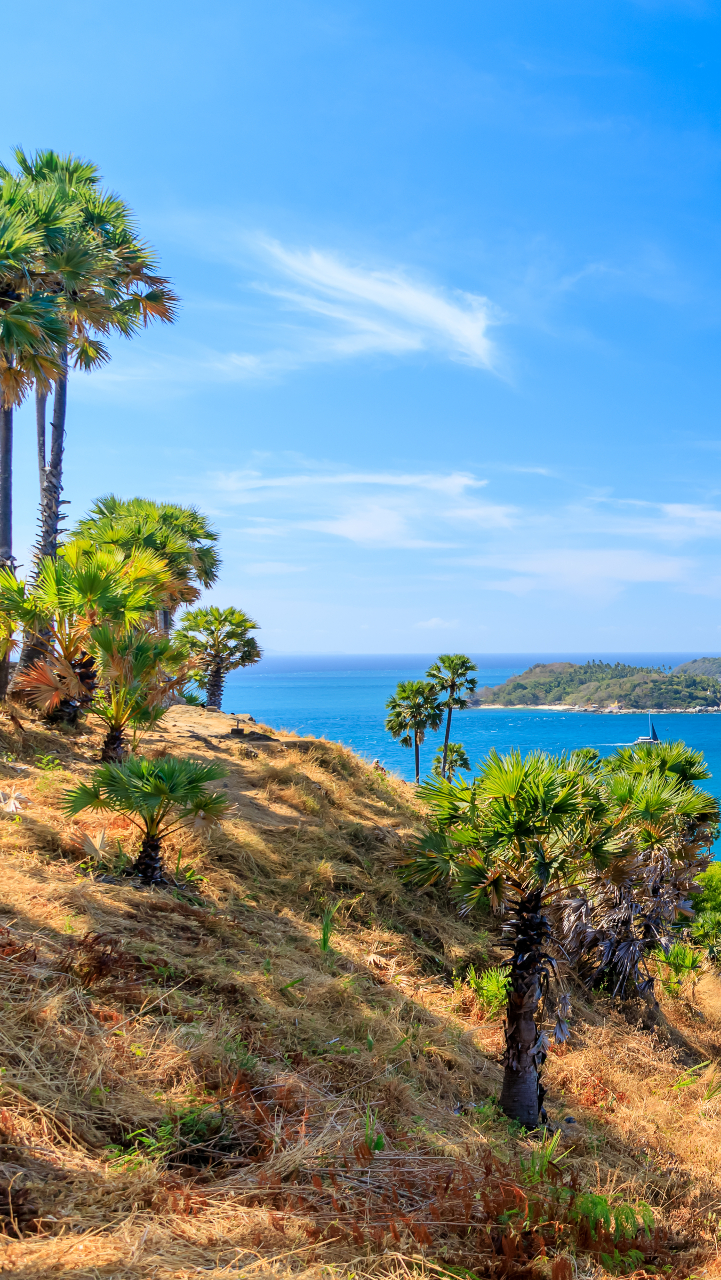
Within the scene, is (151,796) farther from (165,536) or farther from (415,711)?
(415,711)

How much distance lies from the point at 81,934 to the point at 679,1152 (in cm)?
674

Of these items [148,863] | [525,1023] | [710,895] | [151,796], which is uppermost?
[151,796]

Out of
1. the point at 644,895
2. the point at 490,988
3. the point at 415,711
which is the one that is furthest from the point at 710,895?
the point at 490,988

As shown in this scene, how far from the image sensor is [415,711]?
40.3 m

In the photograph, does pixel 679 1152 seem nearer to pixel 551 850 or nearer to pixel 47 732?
pixel 551 850

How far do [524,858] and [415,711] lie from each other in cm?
3288

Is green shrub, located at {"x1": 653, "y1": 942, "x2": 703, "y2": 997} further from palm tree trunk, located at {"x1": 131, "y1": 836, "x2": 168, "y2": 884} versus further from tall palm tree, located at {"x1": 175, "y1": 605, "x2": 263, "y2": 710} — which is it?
tall palm tree, located at {"x1": 175, "y1": 605, "x2": 263, "y2": 710}

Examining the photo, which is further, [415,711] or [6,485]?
[415,711]

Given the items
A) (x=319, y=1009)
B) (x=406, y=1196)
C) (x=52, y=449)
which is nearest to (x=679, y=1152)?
(x=319, y=1009)

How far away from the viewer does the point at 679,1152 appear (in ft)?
23.3

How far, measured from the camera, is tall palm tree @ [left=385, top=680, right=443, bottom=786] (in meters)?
40.4

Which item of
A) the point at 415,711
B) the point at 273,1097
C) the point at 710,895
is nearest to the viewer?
the point at 273,1097

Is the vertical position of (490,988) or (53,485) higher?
(53,485)

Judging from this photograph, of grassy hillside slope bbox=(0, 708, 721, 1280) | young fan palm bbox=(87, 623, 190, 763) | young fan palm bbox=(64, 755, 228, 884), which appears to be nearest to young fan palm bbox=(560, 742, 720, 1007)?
grassy hillside slope bbox=(0, 708, 721, 1280)
